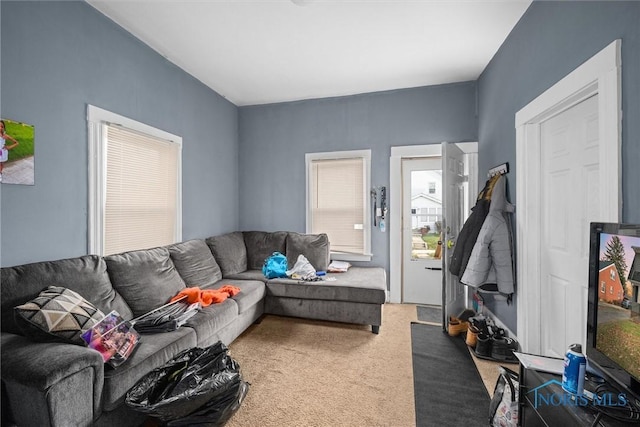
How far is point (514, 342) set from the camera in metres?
2.36

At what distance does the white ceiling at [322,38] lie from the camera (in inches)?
85.7

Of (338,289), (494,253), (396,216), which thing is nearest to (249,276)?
(338,289)

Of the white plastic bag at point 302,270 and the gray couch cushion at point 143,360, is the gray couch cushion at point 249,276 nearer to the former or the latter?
the white plastic bag at point 302,270

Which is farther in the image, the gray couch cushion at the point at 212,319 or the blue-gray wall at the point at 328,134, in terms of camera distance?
the blue-gray wall at the point at 328,134

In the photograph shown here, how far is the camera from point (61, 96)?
6.48ft

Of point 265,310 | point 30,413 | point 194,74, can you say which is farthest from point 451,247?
point 194,74

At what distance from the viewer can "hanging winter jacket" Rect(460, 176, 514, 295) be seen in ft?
7.81

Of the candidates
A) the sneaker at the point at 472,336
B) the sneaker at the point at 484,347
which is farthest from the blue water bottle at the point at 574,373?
the sneaker at the point at 472,336

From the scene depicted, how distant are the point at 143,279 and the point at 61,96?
1.46 metres

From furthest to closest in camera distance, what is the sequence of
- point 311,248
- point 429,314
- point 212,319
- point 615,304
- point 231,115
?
1. point 231,115
2. point 311,248
3. point 429,314
4. point 212,319
5. point 615,304

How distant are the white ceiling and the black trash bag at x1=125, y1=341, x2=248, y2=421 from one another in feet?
8.38

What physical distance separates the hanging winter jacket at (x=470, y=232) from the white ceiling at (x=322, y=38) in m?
1.39

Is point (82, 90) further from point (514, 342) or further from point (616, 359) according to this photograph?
point (514, 342)

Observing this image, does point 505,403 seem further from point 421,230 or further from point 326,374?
point 421,230
